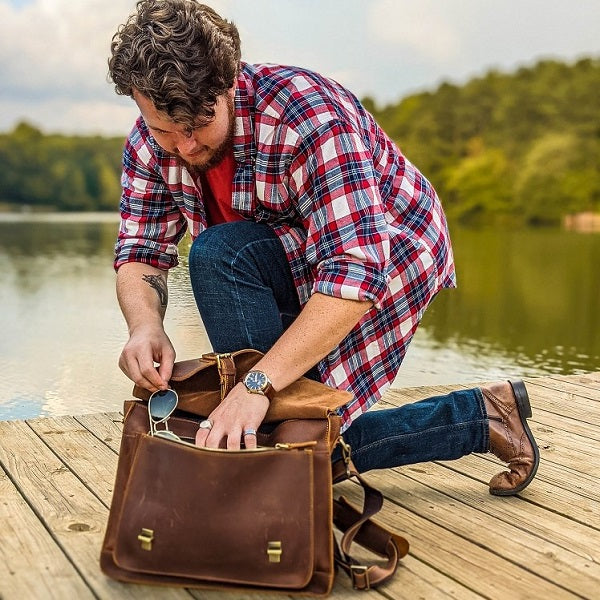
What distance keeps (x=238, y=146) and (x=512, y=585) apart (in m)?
0.91

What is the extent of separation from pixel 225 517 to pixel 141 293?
624 millimetres

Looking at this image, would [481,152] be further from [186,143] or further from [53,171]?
[186,143]

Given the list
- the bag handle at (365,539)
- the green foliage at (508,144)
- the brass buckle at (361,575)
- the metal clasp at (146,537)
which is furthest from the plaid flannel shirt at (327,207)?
the green foliage at (508,144)

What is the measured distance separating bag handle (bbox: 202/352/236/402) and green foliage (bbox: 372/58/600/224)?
1043 inches

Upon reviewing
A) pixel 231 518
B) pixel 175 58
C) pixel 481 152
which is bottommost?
pixel 481 152

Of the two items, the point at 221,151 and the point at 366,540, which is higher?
the point at 221,151

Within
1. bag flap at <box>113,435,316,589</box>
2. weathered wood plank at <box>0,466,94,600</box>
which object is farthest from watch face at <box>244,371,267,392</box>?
weathered wood plank at <box>0,466,94,600</box>

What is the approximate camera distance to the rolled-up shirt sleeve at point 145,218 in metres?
1.85

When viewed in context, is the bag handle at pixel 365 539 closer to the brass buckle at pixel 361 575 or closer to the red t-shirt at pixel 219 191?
the brass buckle at pixel 361 575

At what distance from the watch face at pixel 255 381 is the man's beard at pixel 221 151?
44cm

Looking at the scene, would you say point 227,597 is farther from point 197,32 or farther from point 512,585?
point 197,32

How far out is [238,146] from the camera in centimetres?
163

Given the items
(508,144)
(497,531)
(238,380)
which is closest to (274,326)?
(238,380)

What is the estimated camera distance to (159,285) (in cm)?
185
